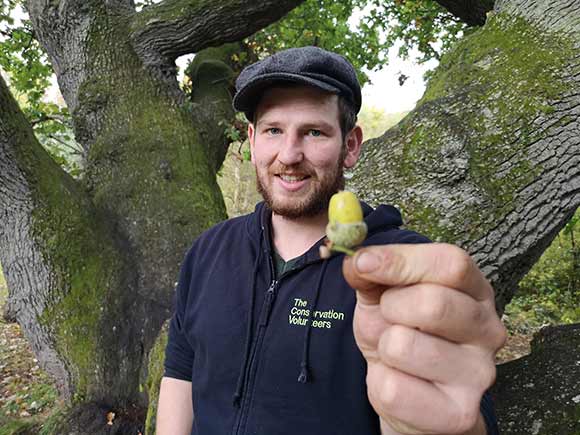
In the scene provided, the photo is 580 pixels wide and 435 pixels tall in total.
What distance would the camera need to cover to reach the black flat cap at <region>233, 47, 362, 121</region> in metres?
1.87

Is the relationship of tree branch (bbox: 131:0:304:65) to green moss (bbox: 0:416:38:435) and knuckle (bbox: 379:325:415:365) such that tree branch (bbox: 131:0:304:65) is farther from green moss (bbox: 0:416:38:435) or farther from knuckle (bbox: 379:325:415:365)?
knuckle (bbox: 379:325:415:365)

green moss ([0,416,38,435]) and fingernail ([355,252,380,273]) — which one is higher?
fingernail ([355,252,380,273])

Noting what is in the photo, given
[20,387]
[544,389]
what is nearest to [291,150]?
[544,389]

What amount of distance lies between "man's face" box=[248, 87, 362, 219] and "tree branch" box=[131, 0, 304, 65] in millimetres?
3391

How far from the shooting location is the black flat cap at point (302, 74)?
1.87 meters

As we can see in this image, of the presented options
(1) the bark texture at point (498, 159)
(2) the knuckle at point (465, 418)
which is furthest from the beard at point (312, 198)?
(1) the bark texture at point (498, 159)

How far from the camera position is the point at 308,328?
69.6 inches

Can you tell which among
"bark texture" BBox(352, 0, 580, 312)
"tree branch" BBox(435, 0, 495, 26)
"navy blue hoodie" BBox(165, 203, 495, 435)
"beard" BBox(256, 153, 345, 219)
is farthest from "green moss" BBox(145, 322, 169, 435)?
"tree branch" BBox(435, 0, 495, 26)

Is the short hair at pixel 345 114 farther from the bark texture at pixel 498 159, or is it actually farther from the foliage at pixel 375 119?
the foliage at pixel 375 119

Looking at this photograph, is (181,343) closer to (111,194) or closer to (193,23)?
(111,194)

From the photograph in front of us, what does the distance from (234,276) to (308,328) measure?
486 mm

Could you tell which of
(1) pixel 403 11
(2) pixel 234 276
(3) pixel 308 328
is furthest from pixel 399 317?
(1) pixel 403 11

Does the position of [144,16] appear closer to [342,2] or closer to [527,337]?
[342,2]

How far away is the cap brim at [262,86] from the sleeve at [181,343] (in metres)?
0.86
